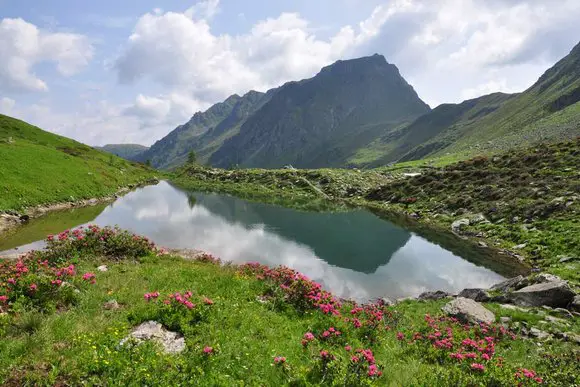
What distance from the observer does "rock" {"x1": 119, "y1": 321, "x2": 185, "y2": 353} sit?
10727mm

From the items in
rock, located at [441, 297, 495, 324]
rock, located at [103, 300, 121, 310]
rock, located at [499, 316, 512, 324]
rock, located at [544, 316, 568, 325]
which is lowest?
rock, located at [544, 316, 568, 325]

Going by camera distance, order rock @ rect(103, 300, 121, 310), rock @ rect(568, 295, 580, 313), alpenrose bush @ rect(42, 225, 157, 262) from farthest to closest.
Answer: alpenrose bush @ rect(42, 225, 157, 262) → rock @ rect(568, 295, 580, 313) → rock @ rect(103, 300, 121, 310)

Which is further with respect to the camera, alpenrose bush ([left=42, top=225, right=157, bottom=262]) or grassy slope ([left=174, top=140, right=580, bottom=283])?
grassy slope ([left=174, top=140, right=580, bottom=283])

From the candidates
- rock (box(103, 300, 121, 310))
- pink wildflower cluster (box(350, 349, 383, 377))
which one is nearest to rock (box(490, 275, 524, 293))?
pink wildflower cluster (box(350, 349, 383, 377))

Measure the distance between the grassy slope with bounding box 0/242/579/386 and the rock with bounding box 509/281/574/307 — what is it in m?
3.70

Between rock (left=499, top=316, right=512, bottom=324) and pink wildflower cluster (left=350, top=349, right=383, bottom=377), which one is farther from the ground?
pink wildflower cluster (left=350, top=349, right=383, bottom=377)

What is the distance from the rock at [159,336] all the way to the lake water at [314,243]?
1753cm

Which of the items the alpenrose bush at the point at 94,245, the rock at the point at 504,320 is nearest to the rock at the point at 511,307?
the rock at the point at 504,320

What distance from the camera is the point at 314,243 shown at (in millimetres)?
46344

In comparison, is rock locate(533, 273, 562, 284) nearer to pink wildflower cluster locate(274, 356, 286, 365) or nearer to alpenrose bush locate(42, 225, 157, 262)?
pink wildflower cluster locate(274, 356, 286, 365)

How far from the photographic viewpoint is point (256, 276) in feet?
65.4

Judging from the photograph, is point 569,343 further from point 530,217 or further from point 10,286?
point 530,217

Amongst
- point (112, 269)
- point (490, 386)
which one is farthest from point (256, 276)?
point (490, 386)

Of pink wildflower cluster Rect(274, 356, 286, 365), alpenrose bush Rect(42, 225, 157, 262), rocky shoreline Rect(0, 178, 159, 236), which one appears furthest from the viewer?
rocky shoreline Rect(0, 178, 159, 236)
